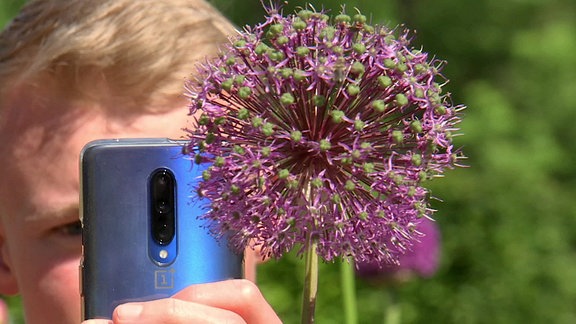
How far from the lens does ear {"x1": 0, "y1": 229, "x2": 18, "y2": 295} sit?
61.1 inches

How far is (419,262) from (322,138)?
2.23 m

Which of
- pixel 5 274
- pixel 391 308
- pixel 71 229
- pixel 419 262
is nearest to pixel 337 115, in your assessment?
pixel 71 229

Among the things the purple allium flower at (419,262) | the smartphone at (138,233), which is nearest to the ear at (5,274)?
the smartphone at (138,233)

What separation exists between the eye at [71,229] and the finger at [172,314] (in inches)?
18.7

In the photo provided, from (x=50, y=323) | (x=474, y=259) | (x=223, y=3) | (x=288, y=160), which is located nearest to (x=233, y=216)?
(x=288, y=160)

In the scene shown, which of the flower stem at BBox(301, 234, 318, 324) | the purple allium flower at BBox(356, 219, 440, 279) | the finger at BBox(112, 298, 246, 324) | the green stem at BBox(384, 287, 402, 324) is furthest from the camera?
the purple allium flower at BBox(356, 219, 440, 279)

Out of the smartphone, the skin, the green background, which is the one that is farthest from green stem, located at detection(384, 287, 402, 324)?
the smartphone

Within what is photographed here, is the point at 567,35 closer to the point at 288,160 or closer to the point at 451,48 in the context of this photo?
the point at 451,48

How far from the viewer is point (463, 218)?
13.3 feet

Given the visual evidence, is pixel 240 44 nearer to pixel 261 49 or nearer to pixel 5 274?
pixel 261 49

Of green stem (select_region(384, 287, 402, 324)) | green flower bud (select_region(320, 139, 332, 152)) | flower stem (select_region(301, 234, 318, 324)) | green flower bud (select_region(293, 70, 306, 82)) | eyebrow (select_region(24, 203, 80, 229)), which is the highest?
green flower bud (select_region(293, 70, 306, 82))

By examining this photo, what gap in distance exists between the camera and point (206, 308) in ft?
2.95

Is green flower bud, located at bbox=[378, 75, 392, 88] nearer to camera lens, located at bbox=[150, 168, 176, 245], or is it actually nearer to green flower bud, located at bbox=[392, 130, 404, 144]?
green flower bud, located at bbox=[392, 130, 404, 144]

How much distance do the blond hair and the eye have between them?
18 cm
